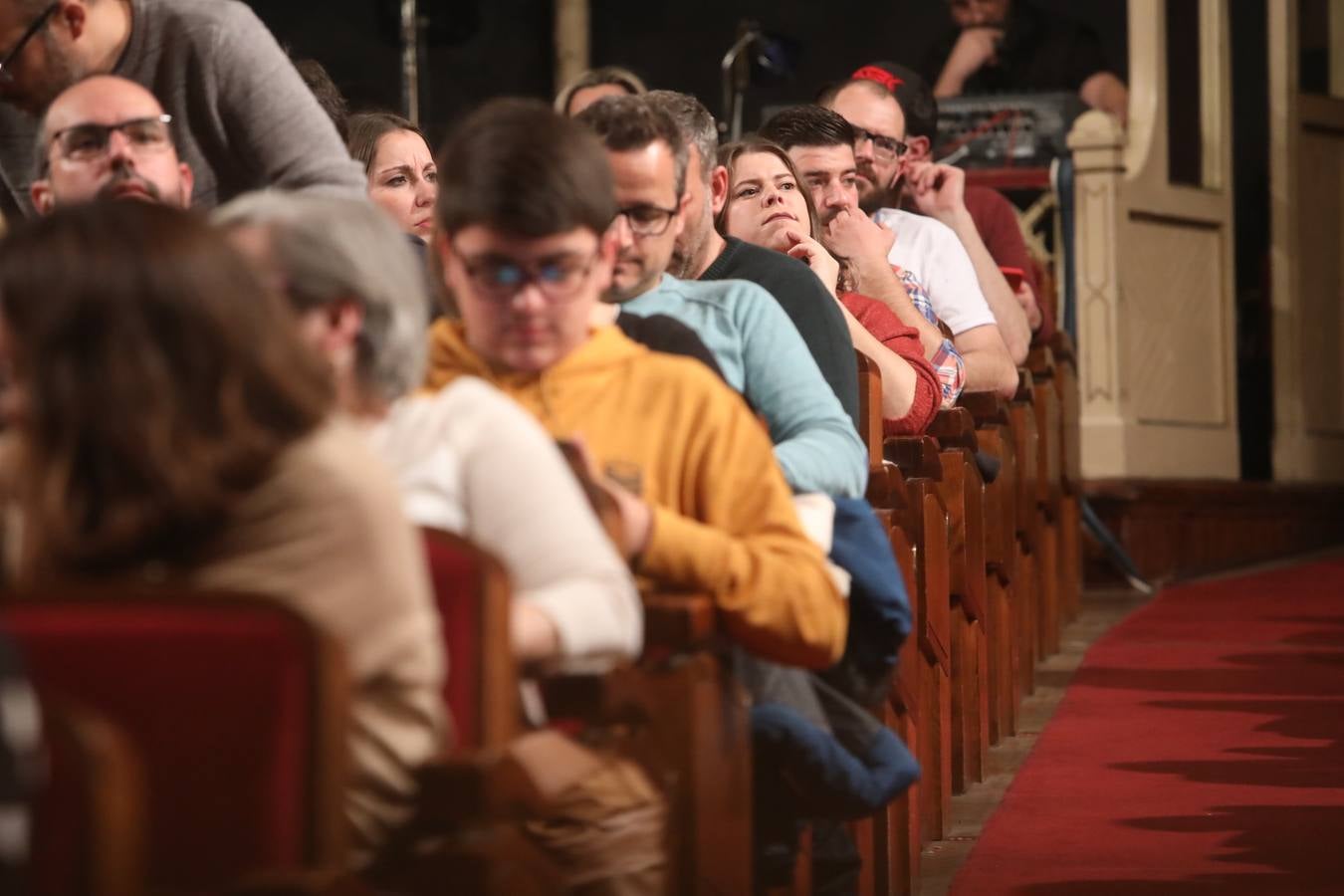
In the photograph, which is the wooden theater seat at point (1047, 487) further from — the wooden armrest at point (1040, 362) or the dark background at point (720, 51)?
the dark background at point (720, 51)

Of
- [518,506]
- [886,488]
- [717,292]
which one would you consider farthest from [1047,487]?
[518,506]

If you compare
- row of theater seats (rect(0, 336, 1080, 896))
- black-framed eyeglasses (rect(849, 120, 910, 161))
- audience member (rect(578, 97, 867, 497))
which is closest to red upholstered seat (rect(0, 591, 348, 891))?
row of theater seats (rect(0, 336, 1080, 896))

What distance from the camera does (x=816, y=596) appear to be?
6.84 ft

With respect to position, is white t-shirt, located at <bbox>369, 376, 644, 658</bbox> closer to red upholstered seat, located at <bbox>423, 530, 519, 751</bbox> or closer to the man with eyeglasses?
red upholstered seat, located at <bbox>423, 530, 519, 751</bbox>

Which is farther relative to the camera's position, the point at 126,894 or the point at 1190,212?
the point at 1190,212

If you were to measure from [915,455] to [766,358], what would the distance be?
828 millimetres

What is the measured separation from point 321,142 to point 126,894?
1250mm

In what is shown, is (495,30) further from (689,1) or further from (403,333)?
(403,333)

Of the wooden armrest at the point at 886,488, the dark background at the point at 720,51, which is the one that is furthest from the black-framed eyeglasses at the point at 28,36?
Answer: the dark background at the point at 720,51

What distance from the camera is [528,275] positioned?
2.00 m

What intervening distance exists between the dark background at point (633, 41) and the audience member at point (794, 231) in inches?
173

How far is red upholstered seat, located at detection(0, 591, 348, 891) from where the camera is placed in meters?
1.44

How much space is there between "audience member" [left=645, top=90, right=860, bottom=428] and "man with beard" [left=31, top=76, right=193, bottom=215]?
72 cm

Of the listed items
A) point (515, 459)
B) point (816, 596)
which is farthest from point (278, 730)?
point (816, 596)
